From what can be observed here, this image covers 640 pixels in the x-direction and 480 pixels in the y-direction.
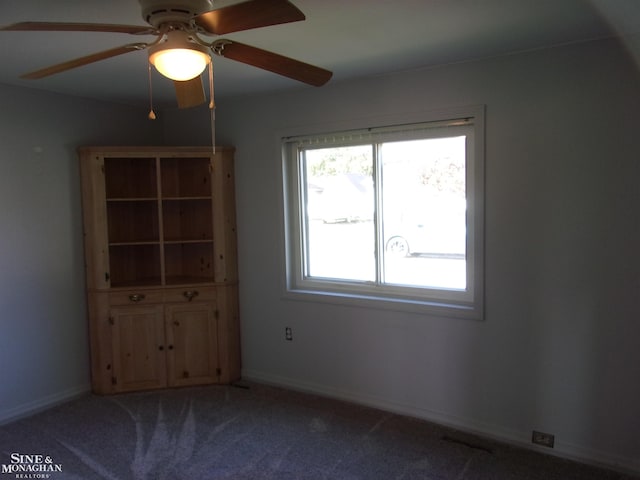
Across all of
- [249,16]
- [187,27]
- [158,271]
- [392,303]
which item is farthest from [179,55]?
[158,271]

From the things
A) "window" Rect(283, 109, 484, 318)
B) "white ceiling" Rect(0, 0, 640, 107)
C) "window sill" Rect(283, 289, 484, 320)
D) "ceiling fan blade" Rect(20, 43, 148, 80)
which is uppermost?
"white ceiling" Rect(0, 0, 640, 107)

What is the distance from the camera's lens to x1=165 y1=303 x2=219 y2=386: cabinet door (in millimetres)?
3869

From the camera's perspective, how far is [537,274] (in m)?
2.78

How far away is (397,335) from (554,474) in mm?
1181

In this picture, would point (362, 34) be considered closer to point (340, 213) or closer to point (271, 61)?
point (271, 61)

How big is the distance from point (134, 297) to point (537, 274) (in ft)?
9.36

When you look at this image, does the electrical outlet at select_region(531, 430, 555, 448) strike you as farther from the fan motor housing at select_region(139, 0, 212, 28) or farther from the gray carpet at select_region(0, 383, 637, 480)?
the fan motor housing at select_region(139, 0, 212, 28)

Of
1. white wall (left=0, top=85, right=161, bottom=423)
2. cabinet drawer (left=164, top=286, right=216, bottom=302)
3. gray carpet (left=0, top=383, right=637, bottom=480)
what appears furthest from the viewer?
cabinet drawer (left=164, top=286, right=216, bottom=302)

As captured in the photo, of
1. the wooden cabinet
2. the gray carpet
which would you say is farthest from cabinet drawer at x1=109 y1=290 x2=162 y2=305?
the gray carpet

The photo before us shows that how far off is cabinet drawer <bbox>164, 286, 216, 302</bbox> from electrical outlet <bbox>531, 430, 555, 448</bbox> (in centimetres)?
244

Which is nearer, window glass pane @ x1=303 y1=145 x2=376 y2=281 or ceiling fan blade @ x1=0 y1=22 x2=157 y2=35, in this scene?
ceiling fan blade @ x1=0 y1=22 x2=157 y2=35

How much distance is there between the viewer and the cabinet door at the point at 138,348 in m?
3.78

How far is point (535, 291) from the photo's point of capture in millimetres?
2797

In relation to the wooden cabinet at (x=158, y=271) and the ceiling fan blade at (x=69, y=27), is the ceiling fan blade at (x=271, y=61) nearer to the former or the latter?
the ceiling fan blade at (x=69, y=27)
